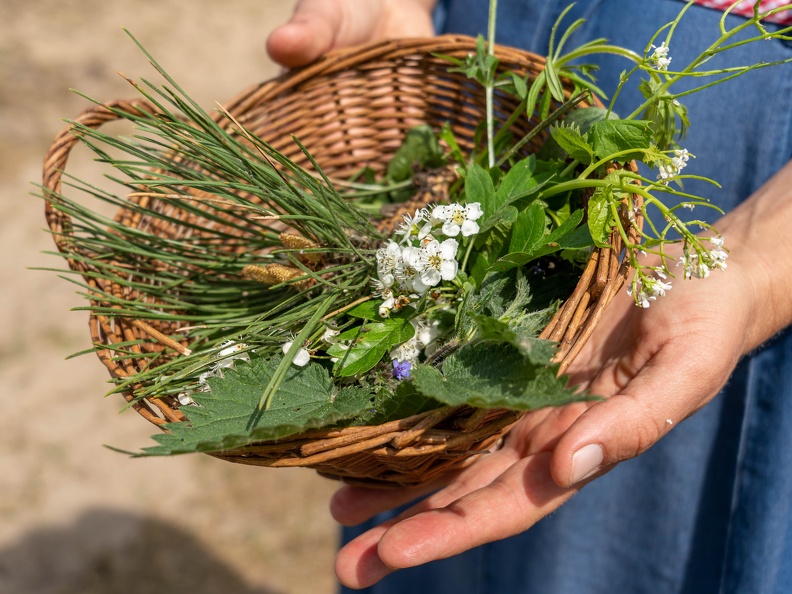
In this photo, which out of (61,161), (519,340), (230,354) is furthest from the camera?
(61,161)

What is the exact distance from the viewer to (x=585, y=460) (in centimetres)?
53

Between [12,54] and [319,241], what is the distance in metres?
2.73

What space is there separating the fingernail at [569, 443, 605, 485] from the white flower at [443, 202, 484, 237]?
20cm

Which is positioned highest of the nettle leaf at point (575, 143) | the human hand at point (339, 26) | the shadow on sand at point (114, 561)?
the human hand at point (339, 26)

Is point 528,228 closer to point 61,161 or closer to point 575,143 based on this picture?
point 575,143

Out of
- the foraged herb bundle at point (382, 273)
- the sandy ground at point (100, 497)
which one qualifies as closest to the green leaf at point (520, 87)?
the foraged herb bundle at point (382, 273)

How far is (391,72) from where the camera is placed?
2.76 ft

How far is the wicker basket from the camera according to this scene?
0.51 meters

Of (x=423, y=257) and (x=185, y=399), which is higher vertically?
(x=423, y=257)

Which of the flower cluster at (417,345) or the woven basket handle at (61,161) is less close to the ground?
the woven basket handle at (61,161)

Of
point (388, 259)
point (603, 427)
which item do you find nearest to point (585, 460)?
point (603, 427)

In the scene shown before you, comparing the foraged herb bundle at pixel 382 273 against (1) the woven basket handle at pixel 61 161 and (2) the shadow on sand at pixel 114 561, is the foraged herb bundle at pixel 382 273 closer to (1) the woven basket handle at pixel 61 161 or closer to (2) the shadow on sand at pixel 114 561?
(1) the woven basket handle at pixel 61 161

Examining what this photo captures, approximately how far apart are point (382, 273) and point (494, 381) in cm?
15

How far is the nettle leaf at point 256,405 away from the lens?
503mm
